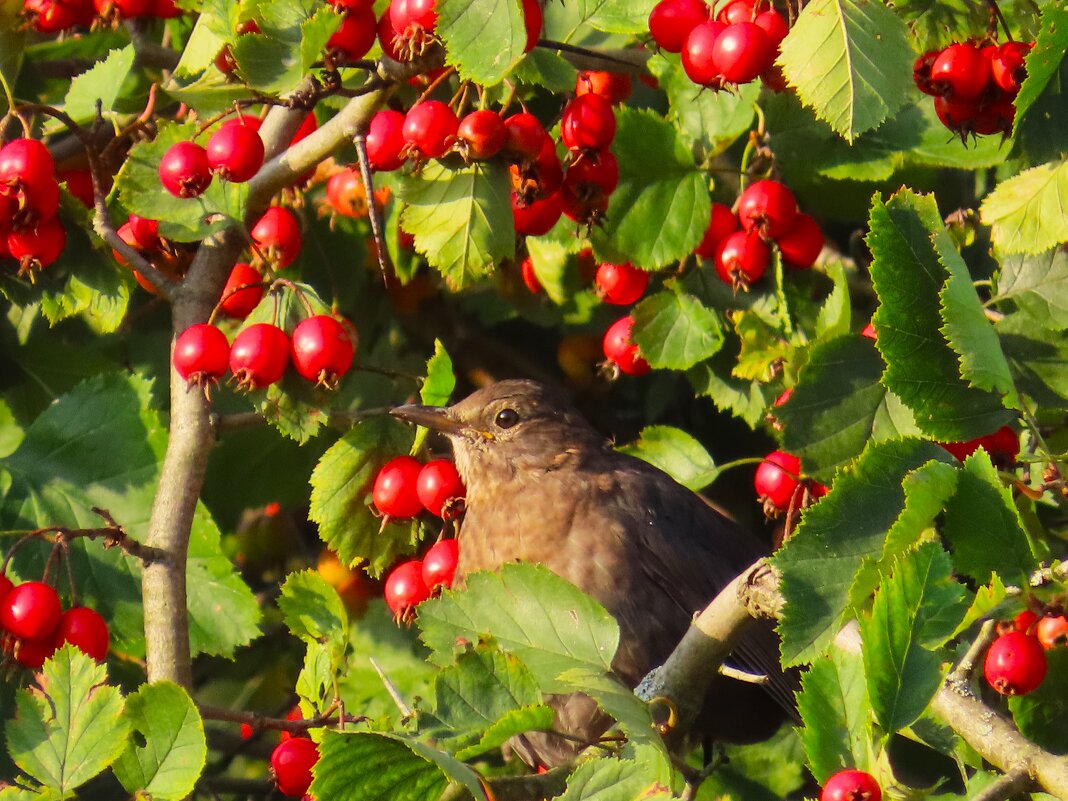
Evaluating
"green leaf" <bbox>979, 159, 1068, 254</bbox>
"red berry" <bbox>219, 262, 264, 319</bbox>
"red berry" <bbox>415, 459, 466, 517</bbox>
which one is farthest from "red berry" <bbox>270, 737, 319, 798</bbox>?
"green leaf" <bbox>979, 159, 1068, 254</bbox>

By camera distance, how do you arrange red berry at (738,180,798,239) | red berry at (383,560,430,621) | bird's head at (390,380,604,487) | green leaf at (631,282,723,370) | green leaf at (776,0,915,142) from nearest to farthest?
green leaf at (776,0,915,142)
red berry at (383,560,430,621)
red berry at (738,180,798,239)
green leaf at (631,282,723,370)
bird's head at (390,380,604,487)

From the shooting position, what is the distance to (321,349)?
102 inches

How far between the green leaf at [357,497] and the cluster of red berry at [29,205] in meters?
0.70

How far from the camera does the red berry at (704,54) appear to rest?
245cm

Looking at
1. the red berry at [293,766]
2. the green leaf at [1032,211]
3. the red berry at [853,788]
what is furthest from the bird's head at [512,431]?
the red berry at [853,788]

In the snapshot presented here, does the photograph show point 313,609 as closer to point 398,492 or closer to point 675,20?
point 398,492

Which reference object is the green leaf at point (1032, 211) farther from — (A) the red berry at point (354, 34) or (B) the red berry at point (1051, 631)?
(A) the red berry at point (354, 34)

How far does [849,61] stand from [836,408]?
0.71m

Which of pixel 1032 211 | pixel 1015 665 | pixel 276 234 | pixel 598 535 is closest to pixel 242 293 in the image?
pixel 276 234

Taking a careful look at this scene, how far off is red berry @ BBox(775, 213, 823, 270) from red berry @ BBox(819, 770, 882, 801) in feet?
4.91

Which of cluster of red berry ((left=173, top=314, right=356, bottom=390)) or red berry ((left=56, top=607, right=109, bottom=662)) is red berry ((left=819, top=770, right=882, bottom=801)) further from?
red berry ((left=56, top=607, right=109, bottom=662))

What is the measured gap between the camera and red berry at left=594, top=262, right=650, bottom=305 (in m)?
3.23

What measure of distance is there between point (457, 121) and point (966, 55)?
893 mm

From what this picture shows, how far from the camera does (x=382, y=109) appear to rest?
2.78m
